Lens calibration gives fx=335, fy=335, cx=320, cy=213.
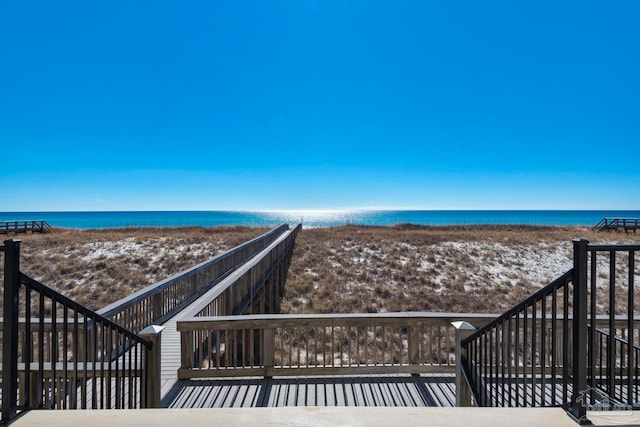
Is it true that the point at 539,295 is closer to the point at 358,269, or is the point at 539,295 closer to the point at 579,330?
the point at 579,330

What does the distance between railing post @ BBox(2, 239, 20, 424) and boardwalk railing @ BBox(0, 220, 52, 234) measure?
39.6m

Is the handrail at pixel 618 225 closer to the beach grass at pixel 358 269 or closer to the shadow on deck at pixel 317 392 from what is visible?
the beach grass at pixel 358 269

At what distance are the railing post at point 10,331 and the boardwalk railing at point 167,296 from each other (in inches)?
123

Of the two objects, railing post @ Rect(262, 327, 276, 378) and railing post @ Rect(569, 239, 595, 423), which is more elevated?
railing post @ Rect(569, 239, 595, 423)

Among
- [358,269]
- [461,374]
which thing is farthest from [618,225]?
[461,374]

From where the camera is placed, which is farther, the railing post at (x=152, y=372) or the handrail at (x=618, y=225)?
the handrail at (x=618, y=225)

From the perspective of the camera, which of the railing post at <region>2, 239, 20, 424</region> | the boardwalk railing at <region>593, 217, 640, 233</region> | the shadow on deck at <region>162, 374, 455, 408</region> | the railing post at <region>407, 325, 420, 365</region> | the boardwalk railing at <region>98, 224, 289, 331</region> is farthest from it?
the boardwalk railing at <region>593, 217, 640, 233</region>

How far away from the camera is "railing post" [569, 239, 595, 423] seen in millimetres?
1979

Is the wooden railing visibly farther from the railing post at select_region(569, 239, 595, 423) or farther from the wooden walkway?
the railing post at select_region(569, 239, 595, 423)

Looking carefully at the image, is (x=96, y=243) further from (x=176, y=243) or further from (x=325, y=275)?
(x=325, y=275)

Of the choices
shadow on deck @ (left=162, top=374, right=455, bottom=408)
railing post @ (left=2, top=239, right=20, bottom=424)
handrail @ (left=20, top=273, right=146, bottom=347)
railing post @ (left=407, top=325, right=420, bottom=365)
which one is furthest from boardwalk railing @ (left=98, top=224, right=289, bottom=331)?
railing post @ (left=407, top=325, right=420, bottom=365)

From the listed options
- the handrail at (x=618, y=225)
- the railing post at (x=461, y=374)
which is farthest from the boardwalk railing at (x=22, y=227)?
the handrail at (x=618, y=225)

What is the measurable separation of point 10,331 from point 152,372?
190 centimetres

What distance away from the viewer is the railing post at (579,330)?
1.98 m
